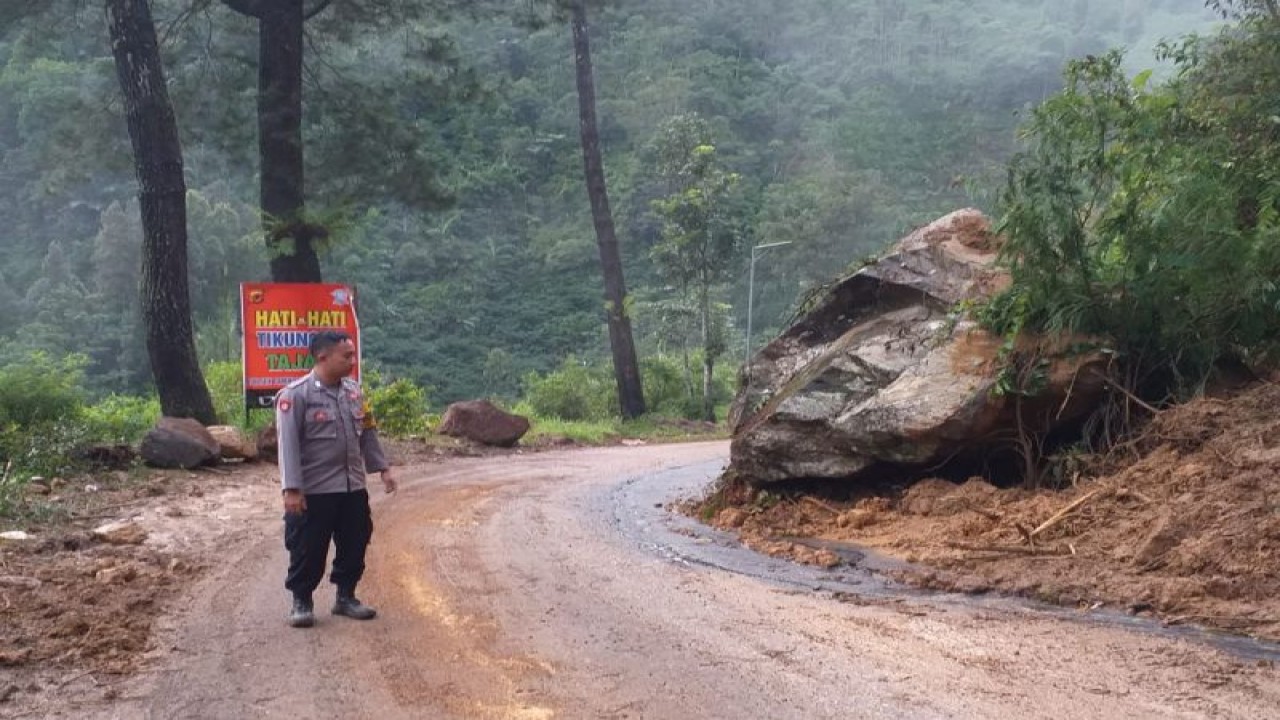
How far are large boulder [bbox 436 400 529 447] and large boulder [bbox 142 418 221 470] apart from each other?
6.11 meters

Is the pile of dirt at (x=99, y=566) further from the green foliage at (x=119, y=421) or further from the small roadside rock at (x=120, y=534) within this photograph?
the green foliage at (x=119, y=421)

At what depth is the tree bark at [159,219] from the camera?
1530cm

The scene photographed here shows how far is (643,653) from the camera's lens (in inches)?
225

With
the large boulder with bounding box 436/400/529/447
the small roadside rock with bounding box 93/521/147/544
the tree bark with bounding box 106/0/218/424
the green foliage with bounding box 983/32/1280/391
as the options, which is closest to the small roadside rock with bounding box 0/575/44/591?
the small roadside rock with bounding box 93/521/147/544

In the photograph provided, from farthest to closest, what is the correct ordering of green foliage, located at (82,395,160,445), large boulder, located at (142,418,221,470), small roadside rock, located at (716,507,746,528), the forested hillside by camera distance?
the forested hillside → green foliage, located at (82,395,160,445) → large boulder, located at (142,418,221,470) → small roadside rock, located at (716,507,746,528)

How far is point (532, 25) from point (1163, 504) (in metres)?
18.6

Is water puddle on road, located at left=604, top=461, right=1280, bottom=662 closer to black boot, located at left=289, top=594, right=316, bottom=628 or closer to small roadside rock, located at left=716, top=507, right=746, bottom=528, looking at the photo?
small roadside rock, located at left=716, top=507, right=746, bottom=528

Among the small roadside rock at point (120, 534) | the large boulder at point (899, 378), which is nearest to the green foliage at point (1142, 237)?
the large boulder at point (899, 378)

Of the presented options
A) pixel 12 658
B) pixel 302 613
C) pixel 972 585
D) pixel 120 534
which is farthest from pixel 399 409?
pixel 972 585

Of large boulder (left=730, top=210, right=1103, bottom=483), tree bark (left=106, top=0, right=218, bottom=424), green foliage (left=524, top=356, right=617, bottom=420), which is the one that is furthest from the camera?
green foliage (left=524, top=356, right=617, bottom=420)

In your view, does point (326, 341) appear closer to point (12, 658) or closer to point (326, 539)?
point (326, 539)

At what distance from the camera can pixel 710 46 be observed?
74.8 metres

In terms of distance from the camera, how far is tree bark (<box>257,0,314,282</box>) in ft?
60.0

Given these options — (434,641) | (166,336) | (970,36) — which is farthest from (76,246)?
(970,36)
